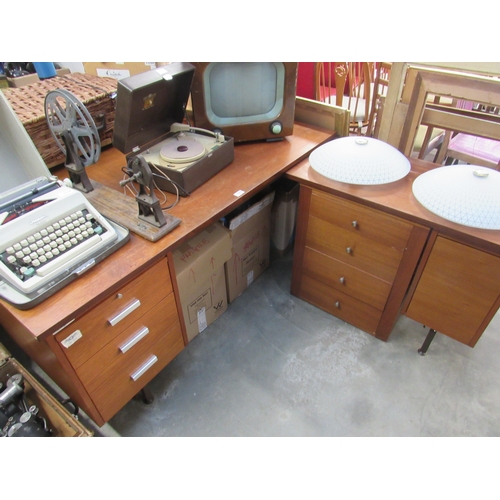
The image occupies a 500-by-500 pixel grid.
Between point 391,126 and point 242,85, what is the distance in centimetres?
69

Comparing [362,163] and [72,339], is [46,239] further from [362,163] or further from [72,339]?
[362,163]

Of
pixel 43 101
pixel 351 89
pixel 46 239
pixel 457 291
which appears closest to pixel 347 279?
pixel 457 291

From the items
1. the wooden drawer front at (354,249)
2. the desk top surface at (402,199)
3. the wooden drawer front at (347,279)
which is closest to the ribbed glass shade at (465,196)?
the desk top surface at (402,199)

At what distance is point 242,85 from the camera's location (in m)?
1.56

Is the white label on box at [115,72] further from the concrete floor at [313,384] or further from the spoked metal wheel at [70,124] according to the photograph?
the concrete floor at [313,384]

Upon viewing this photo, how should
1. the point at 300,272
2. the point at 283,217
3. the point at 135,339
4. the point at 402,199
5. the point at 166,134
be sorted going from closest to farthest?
the point at 135,339 < the point at 402,199 < the point at 166,134 < the point at 300,272 < the point at 283,217

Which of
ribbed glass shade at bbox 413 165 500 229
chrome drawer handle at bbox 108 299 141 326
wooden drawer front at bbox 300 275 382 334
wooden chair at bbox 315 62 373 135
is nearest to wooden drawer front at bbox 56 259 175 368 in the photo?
chrome drawer handle at bbox 108 299 141 326

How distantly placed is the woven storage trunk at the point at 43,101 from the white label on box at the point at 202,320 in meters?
0.86

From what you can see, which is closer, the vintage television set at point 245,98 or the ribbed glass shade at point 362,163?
the ribbed glass shade at point 362,163

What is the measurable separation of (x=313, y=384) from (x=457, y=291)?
2.25 ft

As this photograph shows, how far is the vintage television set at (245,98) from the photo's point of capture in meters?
1.51

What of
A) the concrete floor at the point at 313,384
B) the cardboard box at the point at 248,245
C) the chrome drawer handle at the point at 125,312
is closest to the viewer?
the chrome drawer handle at the point at 125,312

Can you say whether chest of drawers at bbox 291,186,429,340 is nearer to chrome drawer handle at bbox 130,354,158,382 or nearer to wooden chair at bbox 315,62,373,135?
chrome drawer handle at bbox 130,354,158,382

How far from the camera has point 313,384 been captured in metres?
1.57
